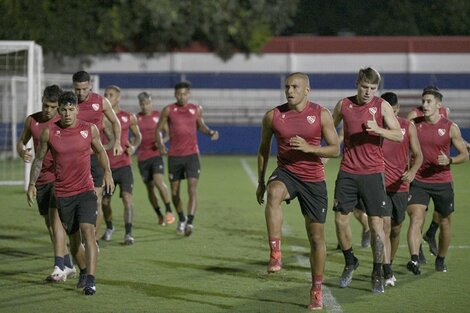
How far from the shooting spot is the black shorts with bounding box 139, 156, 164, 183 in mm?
15766

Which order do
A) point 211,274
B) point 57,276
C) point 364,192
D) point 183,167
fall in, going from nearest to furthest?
point 364,192, point 57,276, point 211,274, point 183,167

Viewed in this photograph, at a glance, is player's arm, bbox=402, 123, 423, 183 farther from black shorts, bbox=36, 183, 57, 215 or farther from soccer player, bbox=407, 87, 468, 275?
black shorts, bbox=36, 183, 57, 215

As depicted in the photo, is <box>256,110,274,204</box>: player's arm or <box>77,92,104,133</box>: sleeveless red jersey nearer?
<box>256,110,274,204</box>: player's arm

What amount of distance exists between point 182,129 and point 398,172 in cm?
486

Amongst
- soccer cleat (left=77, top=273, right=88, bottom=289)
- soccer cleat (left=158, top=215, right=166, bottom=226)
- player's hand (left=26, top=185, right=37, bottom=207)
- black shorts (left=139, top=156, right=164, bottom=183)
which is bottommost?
soccer cleat (left=158, top=215, right=166, bottom=226)

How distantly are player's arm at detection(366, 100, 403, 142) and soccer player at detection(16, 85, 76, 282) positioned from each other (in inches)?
132

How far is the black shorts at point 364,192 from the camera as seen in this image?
33.4 ft

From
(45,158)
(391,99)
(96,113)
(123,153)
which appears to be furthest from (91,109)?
(391,99)

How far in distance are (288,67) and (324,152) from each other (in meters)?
30.7

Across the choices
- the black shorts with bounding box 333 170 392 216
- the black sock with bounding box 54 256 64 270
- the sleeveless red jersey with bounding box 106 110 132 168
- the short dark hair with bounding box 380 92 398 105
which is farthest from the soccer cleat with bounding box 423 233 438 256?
the black sock with bounding box 54 256 64 270

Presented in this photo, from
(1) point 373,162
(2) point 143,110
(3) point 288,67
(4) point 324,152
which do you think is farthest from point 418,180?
(3) point 288,67

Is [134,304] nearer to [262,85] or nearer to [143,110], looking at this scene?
[143,110]

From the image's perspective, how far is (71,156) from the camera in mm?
10047

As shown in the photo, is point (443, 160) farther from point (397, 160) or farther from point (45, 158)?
point (45, 158)
